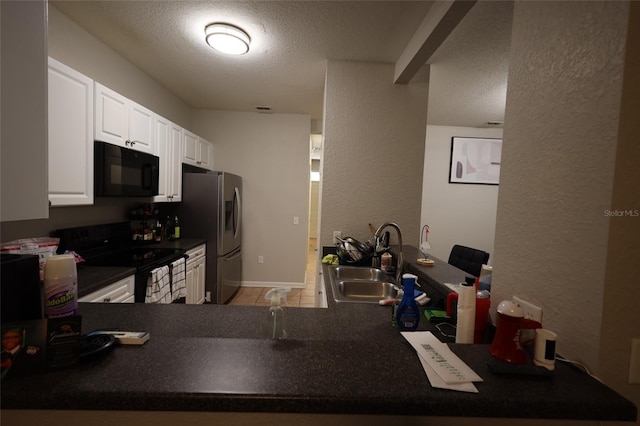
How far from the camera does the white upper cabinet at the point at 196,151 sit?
338 centimetres

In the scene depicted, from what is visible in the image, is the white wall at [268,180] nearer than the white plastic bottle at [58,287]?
No

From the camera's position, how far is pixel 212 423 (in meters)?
0.66

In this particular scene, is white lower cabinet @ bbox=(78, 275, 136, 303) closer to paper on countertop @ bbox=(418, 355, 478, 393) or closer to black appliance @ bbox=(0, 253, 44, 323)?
black appliance @ bbox=(0, 253, 44, 323)

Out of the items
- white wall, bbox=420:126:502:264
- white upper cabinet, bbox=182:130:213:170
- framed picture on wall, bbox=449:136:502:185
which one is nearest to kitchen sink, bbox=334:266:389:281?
white wall, bbox=420:126:502:264

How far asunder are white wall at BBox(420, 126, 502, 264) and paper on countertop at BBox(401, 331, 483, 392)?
3548 mm

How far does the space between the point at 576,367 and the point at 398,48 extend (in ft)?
7.51

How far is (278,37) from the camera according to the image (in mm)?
2150

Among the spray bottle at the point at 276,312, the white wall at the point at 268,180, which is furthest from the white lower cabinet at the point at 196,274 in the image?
the spray bottle at the point at 276,312

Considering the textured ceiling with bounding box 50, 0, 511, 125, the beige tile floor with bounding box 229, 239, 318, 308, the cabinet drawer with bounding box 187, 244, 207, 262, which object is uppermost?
the textured ceiling with bounding box 50, 0, 511, 125

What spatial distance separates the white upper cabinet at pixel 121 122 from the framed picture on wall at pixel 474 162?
3914mm

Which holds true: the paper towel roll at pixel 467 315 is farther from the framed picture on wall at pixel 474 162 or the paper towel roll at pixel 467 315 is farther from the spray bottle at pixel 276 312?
the framed picture on wall at pixel 474 162

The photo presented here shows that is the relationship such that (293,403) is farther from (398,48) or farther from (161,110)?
(161,110)

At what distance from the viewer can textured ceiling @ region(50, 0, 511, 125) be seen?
182cm

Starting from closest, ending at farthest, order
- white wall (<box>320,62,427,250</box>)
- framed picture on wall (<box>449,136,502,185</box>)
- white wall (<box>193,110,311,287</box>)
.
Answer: white wall (<box>320,62,427,250</box>), framed picture on wall (<box>449,136,502,185</box>), white wall (<box>193,110,311,287</box>)
